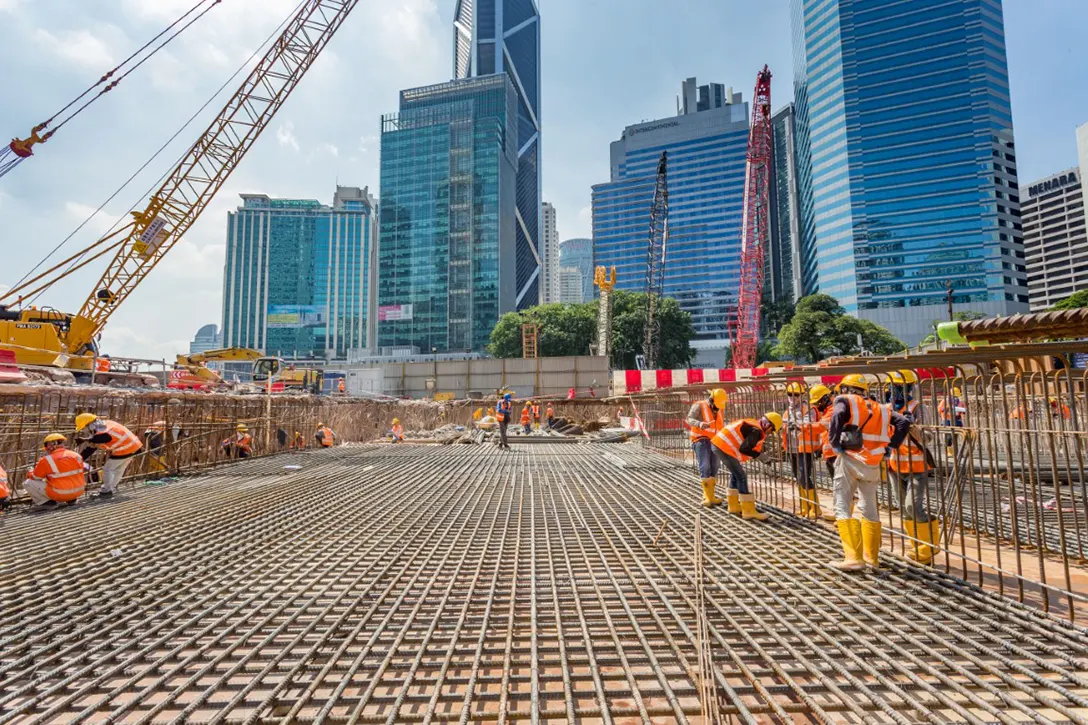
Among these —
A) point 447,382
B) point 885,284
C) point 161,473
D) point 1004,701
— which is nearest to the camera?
point 1004,701

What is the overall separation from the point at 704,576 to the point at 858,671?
1384mm

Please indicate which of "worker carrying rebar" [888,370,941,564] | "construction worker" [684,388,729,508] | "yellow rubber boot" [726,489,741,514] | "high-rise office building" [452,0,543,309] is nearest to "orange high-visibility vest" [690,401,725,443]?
"construction worker" [684,388,729,508]

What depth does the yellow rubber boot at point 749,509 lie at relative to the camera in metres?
5.75

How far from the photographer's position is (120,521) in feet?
19.0

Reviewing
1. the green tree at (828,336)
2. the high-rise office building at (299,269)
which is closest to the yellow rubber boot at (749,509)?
the green tree at (828,336)

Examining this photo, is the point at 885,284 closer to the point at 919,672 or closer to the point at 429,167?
the point at 429,167

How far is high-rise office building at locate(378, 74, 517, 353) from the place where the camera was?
84562 mm

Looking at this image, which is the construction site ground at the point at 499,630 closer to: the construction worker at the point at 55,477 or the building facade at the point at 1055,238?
the construction worker at the point at 55,477

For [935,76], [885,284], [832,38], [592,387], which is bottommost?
[592,387]

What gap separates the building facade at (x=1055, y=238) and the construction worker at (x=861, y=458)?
106m

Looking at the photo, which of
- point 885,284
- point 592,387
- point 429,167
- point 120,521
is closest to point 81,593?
point 120,521

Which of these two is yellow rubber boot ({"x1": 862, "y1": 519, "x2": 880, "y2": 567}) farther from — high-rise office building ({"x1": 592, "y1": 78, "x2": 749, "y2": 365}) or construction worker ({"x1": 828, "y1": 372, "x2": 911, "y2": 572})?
high-rise office building ({"x1": 592, "y1": 78, "x2": 749, "y2": 365})

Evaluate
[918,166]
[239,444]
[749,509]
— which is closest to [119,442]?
[239,444]

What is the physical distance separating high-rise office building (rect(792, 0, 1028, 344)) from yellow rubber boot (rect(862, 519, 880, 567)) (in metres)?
80.2
